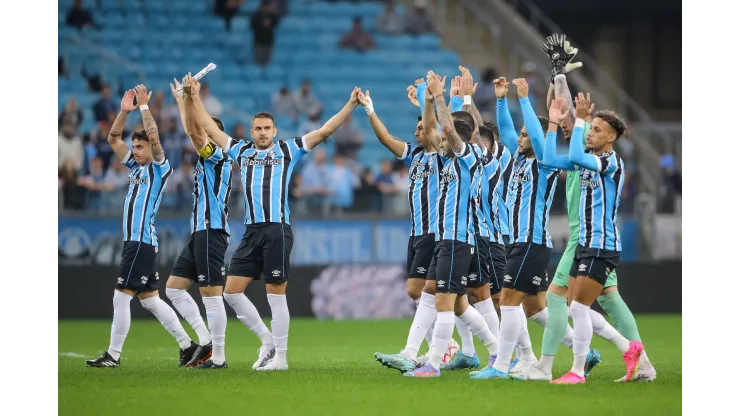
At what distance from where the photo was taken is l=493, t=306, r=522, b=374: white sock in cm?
809

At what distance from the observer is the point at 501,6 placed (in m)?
20.8

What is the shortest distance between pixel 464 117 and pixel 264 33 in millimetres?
11947

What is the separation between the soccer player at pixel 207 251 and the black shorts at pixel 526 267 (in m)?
2.30

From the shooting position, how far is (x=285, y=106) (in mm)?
18719

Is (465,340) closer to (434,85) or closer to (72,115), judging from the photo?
(434,85)

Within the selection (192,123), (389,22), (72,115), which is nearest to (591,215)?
(192,123)

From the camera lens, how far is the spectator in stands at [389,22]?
814 inches

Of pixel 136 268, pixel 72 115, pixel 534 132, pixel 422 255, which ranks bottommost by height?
pixel 136 268

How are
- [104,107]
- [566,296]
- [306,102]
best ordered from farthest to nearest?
[306,102], [104,107], [566,296]

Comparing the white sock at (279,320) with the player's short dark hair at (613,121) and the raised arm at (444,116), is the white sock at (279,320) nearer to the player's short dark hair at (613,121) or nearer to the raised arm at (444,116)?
the raised arm at (444,116)

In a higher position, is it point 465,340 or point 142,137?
point 142,137

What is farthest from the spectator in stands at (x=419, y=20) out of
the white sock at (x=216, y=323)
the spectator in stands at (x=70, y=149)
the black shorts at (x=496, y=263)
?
the white sock at (x=216, y=323)

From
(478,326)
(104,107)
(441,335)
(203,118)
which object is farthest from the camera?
(104,107)
